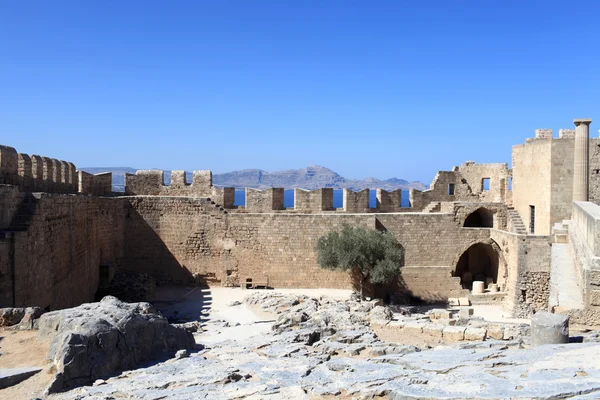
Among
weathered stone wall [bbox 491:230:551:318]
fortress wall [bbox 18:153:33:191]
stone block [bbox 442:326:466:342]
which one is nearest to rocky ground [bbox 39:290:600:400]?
stone block [bbox 442:326:466:342]

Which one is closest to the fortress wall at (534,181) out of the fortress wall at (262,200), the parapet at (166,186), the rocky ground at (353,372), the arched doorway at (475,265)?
the arched doorway at (475,265)

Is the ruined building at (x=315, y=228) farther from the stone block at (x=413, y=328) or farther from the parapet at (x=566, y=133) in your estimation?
the stone block at (x=413, y=328)

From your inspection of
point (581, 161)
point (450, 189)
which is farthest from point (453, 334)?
point (450, 189)

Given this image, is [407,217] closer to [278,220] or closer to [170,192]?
[278,220]

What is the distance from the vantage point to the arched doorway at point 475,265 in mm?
22422

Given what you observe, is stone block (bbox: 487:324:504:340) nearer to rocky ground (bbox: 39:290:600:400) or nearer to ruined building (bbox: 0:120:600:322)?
rocky ground (bbox: 39:290:600:400)

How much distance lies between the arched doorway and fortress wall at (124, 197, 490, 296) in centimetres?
480

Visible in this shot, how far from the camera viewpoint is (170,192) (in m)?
21.5

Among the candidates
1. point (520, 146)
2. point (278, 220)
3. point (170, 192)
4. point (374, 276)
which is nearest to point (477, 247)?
point (520, 146)

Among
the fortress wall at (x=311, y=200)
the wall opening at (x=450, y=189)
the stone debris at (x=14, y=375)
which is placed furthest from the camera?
the wall opening at (x=450, y=189)

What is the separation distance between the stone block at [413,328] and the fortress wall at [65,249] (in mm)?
A: 7173

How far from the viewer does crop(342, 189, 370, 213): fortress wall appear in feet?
67.1

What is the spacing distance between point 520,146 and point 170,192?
13.1 metres

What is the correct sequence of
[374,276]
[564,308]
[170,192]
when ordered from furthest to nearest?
[170,192]
[374,276]
[564,308]
